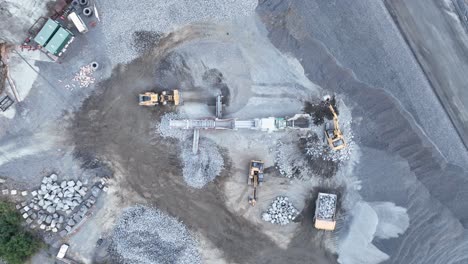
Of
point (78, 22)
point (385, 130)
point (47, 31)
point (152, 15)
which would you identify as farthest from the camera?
point (385, 130)

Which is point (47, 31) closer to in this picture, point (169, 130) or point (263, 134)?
point (169, 130)

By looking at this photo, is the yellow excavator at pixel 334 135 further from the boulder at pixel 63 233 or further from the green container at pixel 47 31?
the boulder at pixel 63 233

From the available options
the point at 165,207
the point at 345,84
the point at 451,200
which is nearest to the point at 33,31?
the point at 165,207

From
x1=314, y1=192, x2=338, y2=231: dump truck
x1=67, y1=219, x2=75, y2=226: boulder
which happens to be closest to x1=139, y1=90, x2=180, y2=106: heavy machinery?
x1=67, y1=219, x2=75, y2=226: boulder

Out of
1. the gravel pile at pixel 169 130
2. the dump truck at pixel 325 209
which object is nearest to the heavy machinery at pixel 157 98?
the gravel pile at pixel 169 130

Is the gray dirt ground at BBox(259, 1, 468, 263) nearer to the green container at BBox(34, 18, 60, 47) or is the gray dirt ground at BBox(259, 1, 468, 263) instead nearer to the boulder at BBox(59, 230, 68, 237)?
the green container at BBox(34, 18, 60, 47)

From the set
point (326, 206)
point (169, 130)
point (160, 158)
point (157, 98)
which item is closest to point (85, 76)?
point (157, 98)
